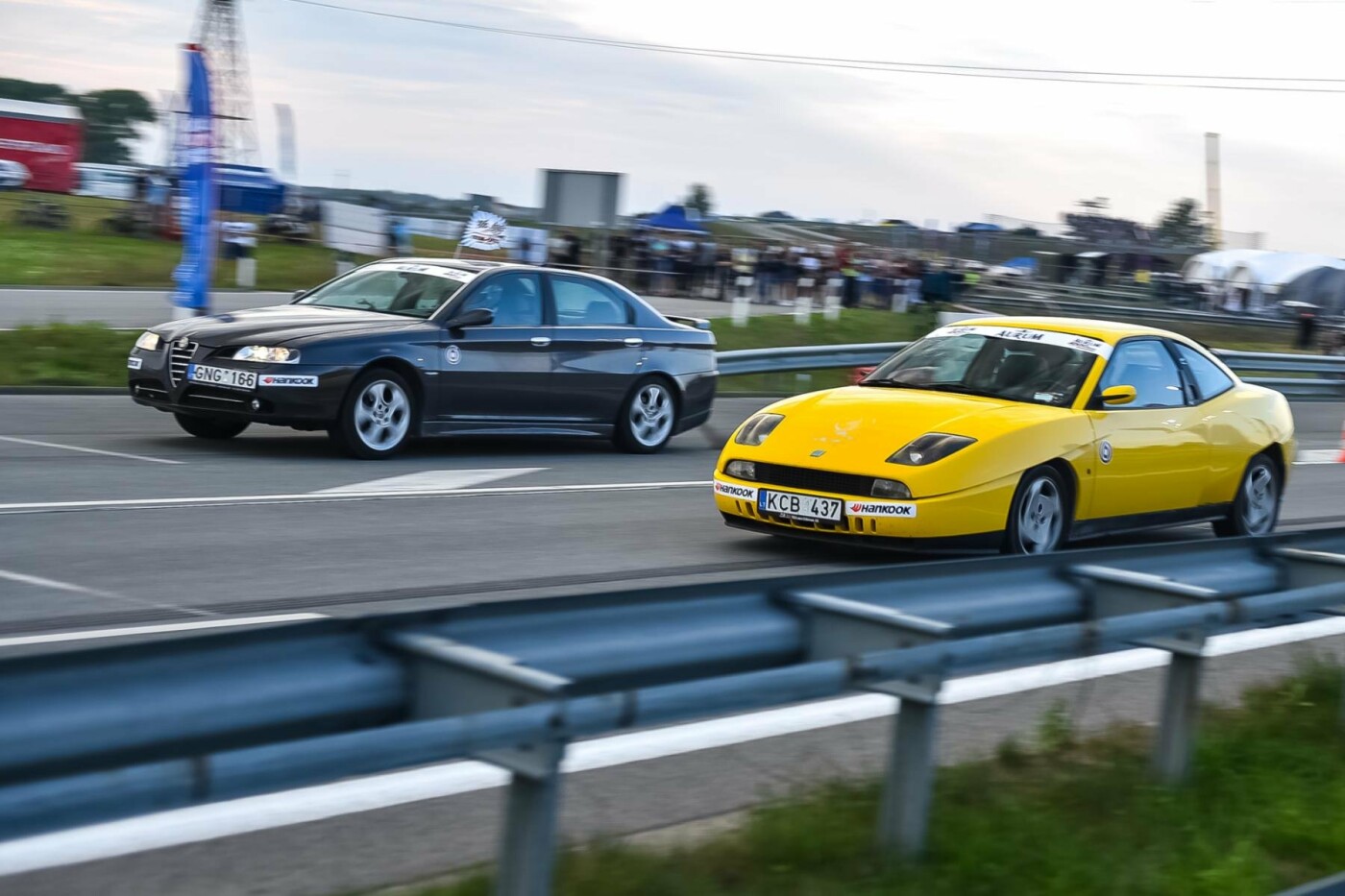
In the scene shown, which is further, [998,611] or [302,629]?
[998,611]

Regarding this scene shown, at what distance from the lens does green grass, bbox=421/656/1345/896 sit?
12.7 feet

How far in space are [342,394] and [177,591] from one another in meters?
4.82

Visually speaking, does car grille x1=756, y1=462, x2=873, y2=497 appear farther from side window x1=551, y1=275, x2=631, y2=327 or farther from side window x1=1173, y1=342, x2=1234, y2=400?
side window x1=551, y1=275, x2=631, y2=327

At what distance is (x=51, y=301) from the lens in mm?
25031

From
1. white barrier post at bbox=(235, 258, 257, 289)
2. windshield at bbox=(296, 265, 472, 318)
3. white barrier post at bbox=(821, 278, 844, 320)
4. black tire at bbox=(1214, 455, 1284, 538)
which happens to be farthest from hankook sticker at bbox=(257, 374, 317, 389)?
white barrier post at bbox=(821, 278, 844, 320)

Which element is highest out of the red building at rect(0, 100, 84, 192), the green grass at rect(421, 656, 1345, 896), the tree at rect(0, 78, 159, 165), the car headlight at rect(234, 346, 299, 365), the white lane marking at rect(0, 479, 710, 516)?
the tree at rect(0, 78, 159, 165)

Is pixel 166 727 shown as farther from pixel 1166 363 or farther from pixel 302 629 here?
pixel 1166 363

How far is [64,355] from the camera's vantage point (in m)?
16.5

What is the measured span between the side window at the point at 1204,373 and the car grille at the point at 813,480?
2.87 metres

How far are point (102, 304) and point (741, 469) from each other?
18.6m

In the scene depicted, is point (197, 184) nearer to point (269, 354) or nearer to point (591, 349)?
point (591, 349)

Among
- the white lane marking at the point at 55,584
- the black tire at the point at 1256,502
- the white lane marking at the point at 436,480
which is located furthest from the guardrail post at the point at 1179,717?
the white lane marking at the point at 436,480

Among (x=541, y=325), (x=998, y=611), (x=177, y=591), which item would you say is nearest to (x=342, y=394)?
(x=541, y=325)

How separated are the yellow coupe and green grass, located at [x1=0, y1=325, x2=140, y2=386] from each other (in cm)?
865
